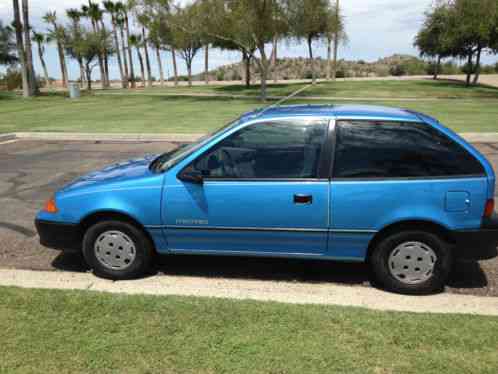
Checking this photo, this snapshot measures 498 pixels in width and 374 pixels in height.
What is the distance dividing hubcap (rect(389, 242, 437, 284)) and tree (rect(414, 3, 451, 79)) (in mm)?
34562

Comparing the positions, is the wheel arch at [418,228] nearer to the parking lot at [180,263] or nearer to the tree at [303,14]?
the parking lot at [180,263]

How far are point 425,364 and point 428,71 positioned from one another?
64.7 metres

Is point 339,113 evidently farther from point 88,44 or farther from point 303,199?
point 88,44

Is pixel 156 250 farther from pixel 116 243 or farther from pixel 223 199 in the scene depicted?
pixel 223 199

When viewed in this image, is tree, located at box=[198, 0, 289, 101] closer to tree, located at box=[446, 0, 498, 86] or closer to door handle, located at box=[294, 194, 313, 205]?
tree, located at box=[446, 0, 498, 86]

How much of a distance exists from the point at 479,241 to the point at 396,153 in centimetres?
102

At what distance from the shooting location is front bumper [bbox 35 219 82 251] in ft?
14.5

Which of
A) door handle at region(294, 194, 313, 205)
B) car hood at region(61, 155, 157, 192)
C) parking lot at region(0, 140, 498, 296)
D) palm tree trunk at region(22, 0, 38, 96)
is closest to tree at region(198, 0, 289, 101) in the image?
palm tree trunk at region(22, 0, 38, 96)

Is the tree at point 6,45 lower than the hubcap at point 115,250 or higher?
higher

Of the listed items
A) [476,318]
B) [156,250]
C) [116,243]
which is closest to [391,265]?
[476,318]

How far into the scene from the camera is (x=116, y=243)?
4.41m

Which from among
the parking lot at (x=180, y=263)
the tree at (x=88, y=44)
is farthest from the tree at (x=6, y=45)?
the parking lot at (x=180, y=263)

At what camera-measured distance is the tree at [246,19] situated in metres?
25.3

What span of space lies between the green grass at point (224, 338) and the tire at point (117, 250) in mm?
496
